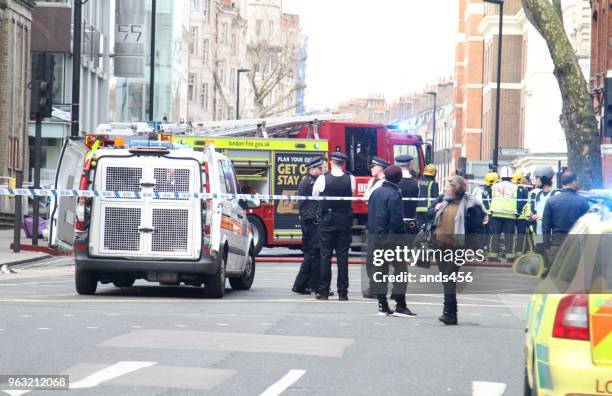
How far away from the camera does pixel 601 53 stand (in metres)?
53.2

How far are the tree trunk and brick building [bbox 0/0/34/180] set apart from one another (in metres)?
19.1

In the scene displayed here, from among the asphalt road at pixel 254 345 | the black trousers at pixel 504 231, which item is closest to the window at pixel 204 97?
the black trousers at pixel 504 231

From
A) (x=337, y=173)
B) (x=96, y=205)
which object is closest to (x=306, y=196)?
(x=337, y=173)

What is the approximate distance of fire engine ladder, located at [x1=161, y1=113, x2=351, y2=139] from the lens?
32.8 m

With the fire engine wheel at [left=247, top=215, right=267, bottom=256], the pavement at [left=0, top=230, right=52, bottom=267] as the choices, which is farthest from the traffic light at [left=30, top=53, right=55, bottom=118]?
the fire engine wheel at [left=247, top=215, right=267, bottom=256]

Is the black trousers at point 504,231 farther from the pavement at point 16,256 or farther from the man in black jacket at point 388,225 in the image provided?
the man in black jacket at point 388,225

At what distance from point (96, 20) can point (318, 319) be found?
45966 millimetres

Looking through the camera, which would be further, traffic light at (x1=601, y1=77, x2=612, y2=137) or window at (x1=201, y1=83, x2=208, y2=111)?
window at (x1=201, y1=83, x2=208, y2=111)

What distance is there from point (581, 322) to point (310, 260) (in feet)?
41.4

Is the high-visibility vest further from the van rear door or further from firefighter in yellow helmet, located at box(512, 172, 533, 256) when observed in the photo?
the van rear door

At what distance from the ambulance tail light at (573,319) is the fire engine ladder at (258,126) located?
24433 millimetres

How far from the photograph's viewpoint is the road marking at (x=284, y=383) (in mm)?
10133

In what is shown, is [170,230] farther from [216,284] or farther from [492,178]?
[492,178]

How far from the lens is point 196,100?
89.4 m
